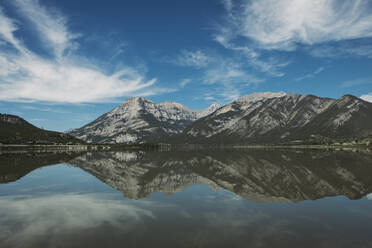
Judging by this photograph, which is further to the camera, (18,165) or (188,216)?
(18,165)

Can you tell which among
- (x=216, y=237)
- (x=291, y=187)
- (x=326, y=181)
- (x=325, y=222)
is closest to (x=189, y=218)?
(x=216, y=237)

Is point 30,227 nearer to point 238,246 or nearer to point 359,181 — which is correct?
point 238,246

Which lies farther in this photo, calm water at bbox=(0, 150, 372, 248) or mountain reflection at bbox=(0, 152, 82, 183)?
mountain reflection at bbox=(0, 152, 82, 183)

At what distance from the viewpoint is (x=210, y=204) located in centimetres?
3219

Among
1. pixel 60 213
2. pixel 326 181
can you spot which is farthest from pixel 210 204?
pixel 326 181

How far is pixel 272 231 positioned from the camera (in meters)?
21.1

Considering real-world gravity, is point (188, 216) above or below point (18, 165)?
below

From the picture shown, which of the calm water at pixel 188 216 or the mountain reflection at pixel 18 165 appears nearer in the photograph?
the calm water at pixel 188 216

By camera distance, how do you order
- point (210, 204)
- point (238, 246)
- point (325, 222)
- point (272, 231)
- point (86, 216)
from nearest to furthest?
1. point (238, 246)
2. point (272, 231)
3. point (325, 222)
4. point (86, 216)
5. point (210, 204)

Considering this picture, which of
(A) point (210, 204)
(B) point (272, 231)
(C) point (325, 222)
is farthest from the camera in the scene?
(A) point (210, 204)

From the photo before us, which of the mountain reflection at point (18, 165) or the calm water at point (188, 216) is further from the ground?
the mountain reflection at point (18, 165)

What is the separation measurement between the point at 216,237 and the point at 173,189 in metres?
24.7

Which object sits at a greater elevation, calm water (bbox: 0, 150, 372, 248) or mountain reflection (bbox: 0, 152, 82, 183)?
mountain reflection (bbox: 0, 152, 82, 183)

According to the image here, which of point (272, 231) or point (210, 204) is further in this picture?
point (210, 204)
